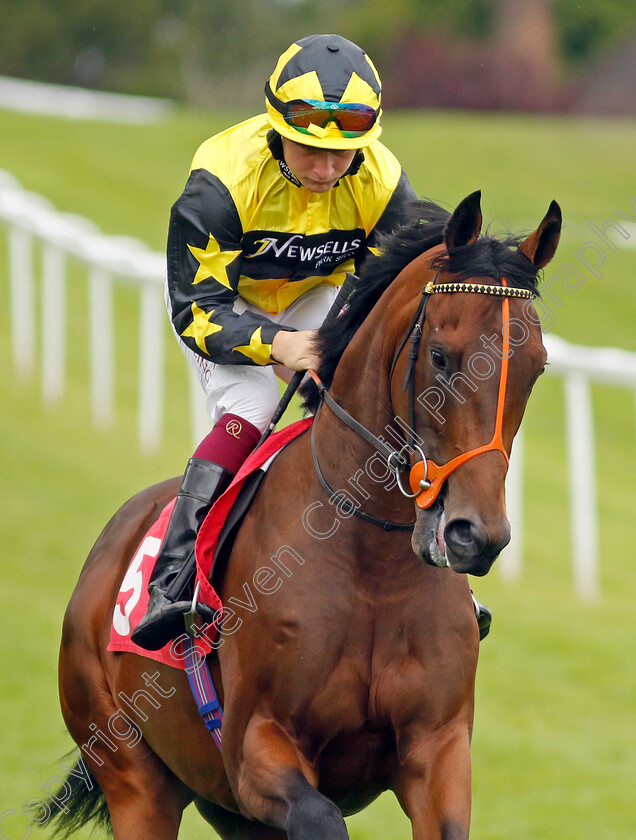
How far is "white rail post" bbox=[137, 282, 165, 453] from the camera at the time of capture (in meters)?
10.9

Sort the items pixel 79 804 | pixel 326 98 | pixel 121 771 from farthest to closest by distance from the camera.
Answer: pixel 79 804
pixel 121 771
pixel 326 98

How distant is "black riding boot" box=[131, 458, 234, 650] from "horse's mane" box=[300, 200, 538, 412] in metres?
0.40

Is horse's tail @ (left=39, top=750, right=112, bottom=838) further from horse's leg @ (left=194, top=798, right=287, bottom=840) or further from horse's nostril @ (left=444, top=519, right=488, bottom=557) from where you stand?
horse's nostril @ (left=444, top=519, right=488, bottom=557)

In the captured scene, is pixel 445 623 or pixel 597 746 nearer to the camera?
pixel 445 623

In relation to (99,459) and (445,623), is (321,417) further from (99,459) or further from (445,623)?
(99,459)

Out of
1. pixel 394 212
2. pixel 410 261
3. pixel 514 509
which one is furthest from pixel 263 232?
pixel 514 509

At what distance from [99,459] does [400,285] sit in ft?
26.0

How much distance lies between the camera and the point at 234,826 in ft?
14.7

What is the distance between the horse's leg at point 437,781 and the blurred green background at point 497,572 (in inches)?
55.7

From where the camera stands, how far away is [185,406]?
13422mm

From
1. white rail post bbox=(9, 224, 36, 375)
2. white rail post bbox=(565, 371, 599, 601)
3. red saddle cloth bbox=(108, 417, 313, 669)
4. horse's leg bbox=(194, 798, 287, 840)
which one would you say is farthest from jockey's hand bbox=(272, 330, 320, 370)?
white rail post bbox=(9, 224, 36, 375)

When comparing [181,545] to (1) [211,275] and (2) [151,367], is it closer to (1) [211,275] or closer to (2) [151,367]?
(1) [211,275]

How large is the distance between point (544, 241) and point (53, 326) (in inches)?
385

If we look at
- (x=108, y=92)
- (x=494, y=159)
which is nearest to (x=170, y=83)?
(x=108, y=92)
